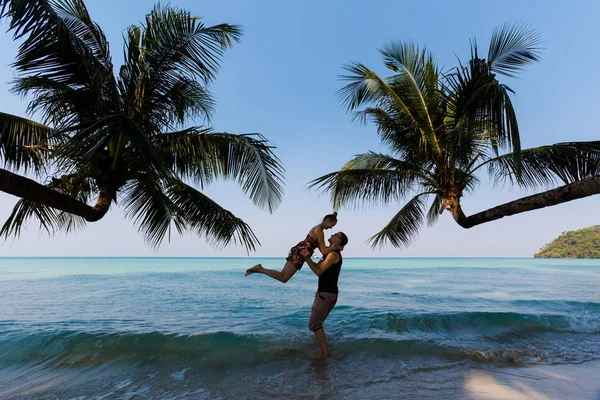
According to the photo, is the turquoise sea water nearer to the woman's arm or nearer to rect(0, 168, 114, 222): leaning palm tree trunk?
the woman's arm

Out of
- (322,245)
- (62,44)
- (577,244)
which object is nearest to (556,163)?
(322,245)

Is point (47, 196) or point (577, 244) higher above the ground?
point (577, 244)

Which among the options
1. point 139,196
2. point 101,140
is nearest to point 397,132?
point 139,196

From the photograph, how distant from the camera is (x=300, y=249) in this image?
5.43 m

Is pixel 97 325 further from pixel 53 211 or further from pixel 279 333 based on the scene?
pixel 279 333

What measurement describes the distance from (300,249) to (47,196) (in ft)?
10.7

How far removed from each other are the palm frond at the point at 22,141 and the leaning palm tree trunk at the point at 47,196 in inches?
61.9

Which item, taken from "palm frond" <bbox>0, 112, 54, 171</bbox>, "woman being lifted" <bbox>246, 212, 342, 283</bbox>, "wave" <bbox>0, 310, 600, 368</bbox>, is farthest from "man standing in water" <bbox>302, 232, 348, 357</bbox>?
"palm frond" <bbox>0, 112, 54, 171</bbox>

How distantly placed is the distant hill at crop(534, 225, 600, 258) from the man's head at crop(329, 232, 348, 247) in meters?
114

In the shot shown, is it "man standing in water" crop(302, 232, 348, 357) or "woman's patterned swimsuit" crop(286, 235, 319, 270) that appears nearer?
"woman's patterned swimsuit" crop(286, 235, 319, 270)

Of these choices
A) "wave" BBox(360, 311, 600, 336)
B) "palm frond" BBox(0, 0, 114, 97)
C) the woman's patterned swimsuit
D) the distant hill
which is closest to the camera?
"palm frond" BBox(0, 0, 114, 97)

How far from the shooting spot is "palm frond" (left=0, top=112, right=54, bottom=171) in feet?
18.8

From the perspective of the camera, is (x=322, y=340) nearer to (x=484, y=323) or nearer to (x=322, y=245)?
(x=322, y=245)

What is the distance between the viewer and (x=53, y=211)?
22.5 ft
